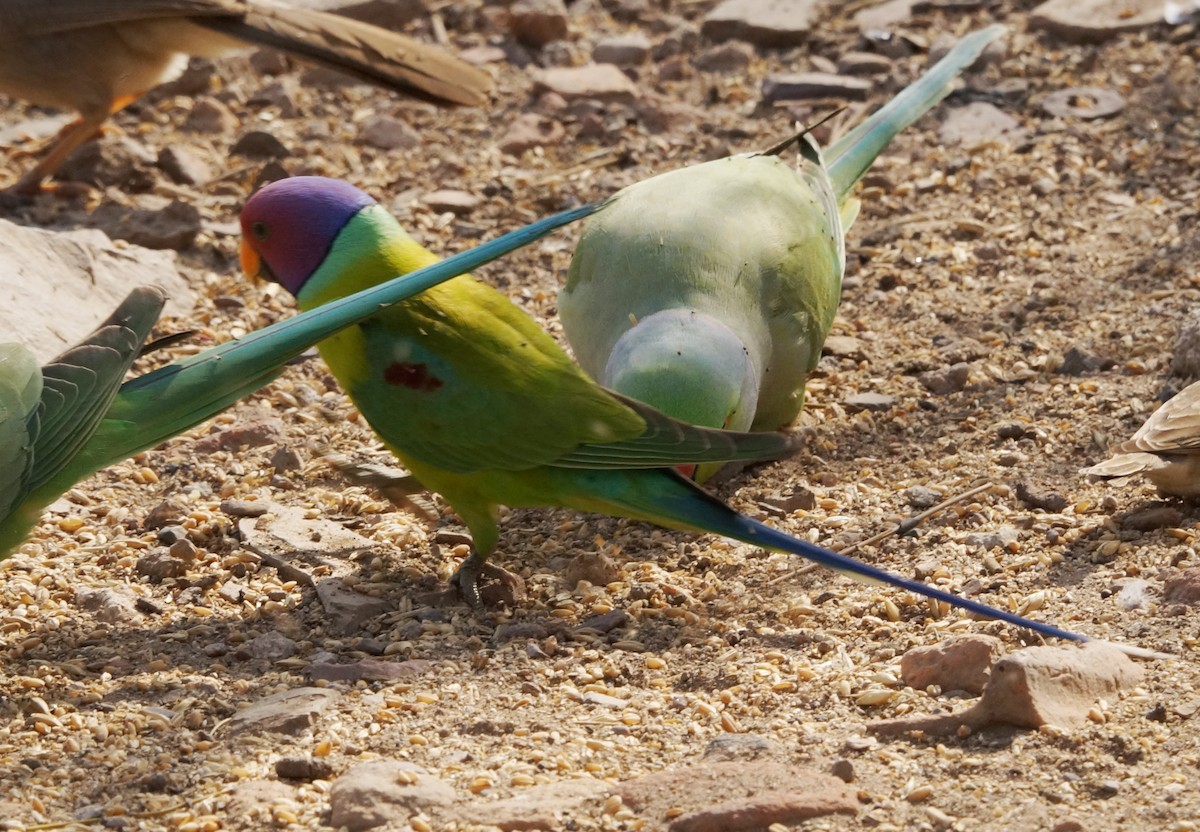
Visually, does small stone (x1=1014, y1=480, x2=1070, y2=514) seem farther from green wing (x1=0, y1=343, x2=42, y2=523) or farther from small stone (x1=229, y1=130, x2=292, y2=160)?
small stone (x1=229, y1=130, x2=292, y2=160)

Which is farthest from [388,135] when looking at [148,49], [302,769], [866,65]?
[302,769]

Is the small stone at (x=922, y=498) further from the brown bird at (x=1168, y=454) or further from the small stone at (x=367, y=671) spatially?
the small stone at (x=367, y=671)

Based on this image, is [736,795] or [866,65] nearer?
[736,795]

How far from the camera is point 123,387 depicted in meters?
3.77

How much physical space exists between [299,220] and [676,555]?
1.44m

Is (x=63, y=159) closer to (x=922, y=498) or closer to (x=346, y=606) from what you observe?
(x=346, y=606)

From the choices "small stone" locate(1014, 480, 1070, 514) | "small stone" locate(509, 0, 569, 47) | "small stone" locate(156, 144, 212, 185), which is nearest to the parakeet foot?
"small stone" locate(1014, 480, 1070, 514)

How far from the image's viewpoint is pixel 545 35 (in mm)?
8227

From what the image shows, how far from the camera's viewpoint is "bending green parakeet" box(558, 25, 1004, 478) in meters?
4.17

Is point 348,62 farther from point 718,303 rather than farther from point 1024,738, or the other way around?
point 1024,738

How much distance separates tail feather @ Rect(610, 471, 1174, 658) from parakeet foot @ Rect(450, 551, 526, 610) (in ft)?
1.47

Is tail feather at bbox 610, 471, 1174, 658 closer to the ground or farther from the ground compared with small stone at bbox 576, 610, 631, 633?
farther from the ground

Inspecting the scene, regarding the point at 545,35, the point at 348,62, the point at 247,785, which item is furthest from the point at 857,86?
the point at 247,785

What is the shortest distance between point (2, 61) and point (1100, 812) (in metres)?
5.86
